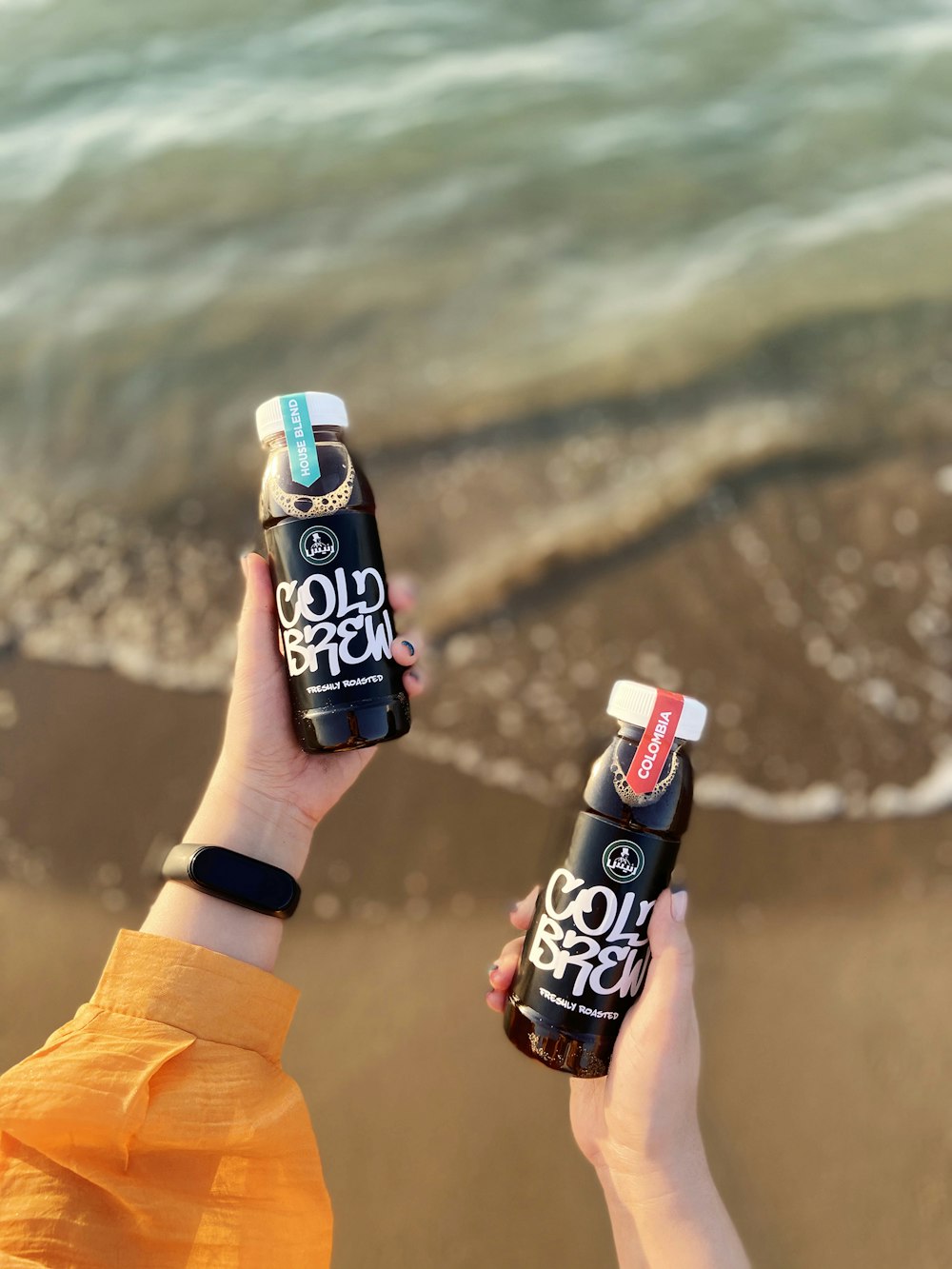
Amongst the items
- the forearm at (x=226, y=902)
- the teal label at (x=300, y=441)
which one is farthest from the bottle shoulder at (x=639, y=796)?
the teal label at (x=300, y=441)

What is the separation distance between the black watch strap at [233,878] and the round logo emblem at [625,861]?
0.74 meters

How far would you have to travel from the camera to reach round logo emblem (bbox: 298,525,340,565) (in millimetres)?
1962

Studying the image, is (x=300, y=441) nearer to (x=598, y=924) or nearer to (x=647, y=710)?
(x=647, y=710)

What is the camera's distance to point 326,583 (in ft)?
6.44

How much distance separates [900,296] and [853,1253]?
4.09 m

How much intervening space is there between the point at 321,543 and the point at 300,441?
0.24m

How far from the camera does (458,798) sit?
9.92ft

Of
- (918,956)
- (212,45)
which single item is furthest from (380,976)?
(212,45)

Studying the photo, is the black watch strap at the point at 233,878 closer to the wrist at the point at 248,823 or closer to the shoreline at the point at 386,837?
the wrist at the point at 248,823

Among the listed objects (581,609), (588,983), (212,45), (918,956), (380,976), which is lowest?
(918,956)

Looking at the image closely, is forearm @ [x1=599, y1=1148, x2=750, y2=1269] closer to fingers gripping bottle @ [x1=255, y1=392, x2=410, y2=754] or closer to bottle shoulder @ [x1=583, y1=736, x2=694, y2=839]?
bottle shoulder @ [x1=583, y1=736, x2=694, y2=839]

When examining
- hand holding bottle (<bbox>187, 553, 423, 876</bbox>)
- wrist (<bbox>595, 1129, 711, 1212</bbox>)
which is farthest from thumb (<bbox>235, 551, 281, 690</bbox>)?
wrist (<bbox>595, 1129, 711, 1212</bbox>)

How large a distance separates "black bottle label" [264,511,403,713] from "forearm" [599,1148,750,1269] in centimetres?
118

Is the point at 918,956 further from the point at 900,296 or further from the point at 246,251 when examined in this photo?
the point at 246,251
